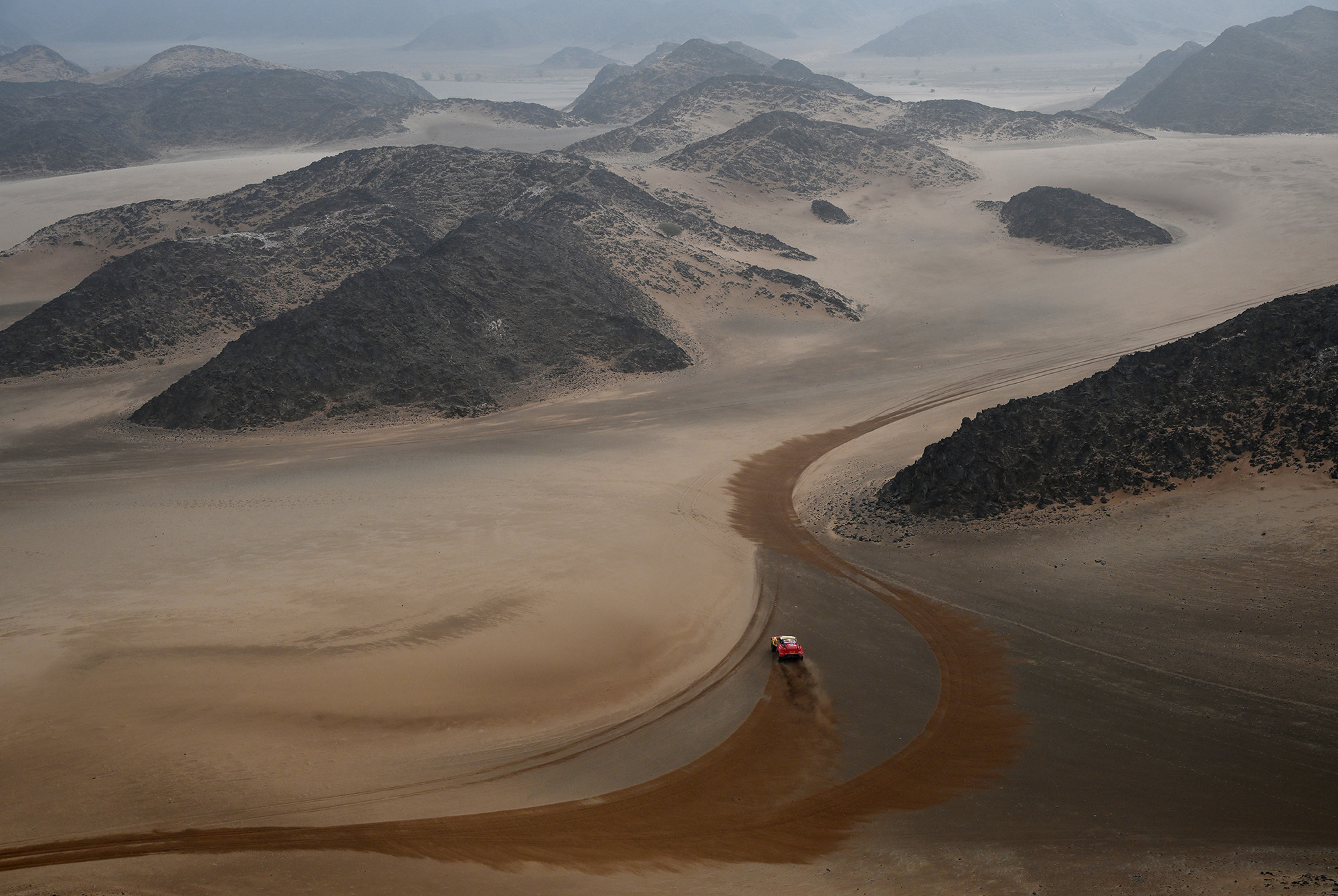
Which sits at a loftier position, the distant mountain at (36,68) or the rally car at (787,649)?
the distant mountain at (36,68)

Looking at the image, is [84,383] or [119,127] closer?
[84,383]

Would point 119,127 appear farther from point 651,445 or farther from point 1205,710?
point 1205,710

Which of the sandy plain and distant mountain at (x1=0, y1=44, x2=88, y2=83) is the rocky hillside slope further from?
distant mountain at (x1=0, y1=44, x2=88, y2=83)

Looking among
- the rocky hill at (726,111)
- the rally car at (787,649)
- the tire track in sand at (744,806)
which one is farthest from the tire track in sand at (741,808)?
the rocky hill at (726,111)

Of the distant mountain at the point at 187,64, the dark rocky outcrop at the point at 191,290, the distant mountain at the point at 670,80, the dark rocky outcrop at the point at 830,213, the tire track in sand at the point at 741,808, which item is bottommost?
the tire track in sand at the point at 741,808

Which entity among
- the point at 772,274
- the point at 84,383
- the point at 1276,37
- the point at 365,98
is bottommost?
the point at 84,383

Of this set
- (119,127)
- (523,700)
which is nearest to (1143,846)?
(523,700)

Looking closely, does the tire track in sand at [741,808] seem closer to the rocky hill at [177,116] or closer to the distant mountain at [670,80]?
the rocky hill at [177,116]

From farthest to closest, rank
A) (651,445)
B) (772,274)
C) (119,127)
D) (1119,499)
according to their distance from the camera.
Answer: (119,127), (772,274), (651,445), (1119,499)

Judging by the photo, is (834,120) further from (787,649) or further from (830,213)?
(787,649)
